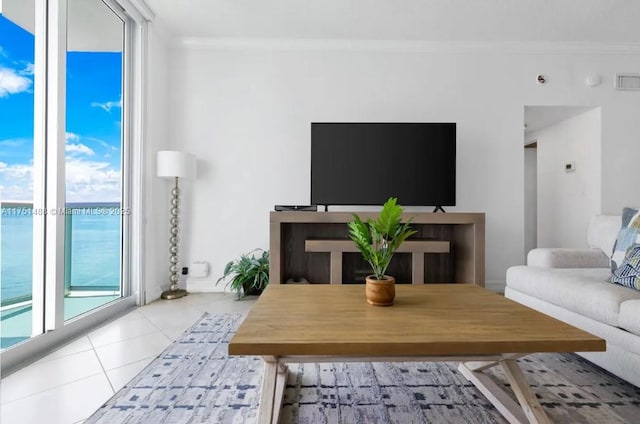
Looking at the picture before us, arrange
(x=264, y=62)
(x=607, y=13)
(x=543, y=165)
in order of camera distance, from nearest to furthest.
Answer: (x=607, y=13), (x=264, y=62), (x=543, y=165)

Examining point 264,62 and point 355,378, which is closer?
point 355,378

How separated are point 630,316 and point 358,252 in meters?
1.84

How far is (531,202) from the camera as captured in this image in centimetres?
464

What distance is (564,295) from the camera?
65.3 inches

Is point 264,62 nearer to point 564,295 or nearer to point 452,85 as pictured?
point 452,85

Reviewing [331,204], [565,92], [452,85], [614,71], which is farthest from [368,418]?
[614,71]

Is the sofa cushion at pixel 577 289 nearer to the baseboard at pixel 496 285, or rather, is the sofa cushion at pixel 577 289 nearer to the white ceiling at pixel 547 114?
the baseboard at pixel 496 285

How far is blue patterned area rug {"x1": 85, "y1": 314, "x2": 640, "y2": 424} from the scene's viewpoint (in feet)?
3.89

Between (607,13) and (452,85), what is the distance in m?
1.29

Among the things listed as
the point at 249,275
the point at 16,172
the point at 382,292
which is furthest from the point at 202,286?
the point at 382,292

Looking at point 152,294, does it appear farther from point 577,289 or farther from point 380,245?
point 577,289

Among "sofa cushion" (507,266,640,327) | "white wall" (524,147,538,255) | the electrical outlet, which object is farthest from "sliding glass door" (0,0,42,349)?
"white wall" (524,147,538,255)

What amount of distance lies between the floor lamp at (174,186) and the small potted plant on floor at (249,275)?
454mm

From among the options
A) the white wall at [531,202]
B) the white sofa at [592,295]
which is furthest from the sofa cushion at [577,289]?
the white wall at [531,202]
